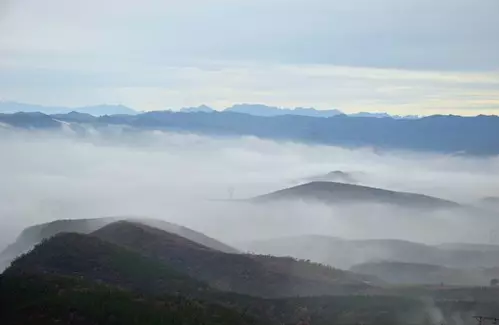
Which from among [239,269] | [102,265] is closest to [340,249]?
[239,269]

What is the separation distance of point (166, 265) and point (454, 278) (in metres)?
53.8

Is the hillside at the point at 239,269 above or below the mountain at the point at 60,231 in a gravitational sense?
above

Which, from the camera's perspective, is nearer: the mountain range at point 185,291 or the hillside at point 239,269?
the mountain range at point 185,291

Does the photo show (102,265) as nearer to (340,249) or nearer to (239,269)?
(239,269)

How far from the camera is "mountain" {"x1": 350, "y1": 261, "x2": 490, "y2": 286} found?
104000 millimetres

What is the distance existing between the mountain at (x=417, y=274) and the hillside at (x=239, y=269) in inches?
824

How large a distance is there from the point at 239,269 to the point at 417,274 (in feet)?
152

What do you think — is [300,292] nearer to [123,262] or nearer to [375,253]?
[123,262]

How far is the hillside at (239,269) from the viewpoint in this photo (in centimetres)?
7012

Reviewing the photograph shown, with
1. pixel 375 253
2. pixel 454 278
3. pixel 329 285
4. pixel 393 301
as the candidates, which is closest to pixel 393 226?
pixel 375 253

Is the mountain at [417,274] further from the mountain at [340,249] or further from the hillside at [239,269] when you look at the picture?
the hillside at [239,269]

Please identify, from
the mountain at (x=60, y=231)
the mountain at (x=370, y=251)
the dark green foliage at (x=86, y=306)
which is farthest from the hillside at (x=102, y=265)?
the mountain at (x=370, y=251)

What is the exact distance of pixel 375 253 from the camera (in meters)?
140

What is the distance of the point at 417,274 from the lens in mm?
112000
